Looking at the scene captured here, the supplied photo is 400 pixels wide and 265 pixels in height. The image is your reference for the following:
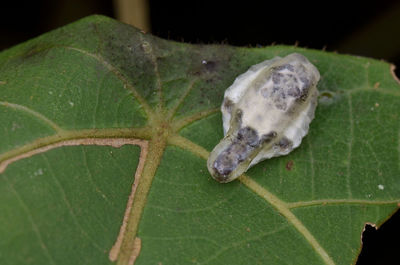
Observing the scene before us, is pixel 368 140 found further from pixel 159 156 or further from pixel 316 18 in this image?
pixel 316 18

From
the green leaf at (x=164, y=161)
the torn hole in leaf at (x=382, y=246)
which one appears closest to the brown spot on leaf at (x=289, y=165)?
the green leaf at (x=164, y=161)

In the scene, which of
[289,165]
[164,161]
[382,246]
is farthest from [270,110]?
[382,246]

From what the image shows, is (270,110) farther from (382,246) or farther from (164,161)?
(382,246)

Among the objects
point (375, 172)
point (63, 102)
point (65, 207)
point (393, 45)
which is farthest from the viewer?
point (393, 45)

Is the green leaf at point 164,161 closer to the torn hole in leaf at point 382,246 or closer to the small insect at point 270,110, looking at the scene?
the small insect at point 270,110

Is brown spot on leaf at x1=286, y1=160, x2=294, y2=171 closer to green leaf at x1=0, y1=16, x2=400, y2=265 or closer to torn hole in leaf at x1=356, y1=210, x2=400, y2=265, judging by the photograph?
green leaf at x1=0, y1=16, x2=400, y2=265

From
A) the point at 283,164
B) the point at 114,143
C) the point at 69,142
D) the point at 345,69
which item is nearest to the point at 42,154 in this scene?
the point at 69,142
